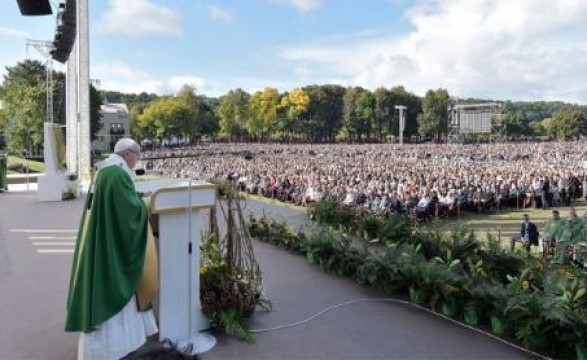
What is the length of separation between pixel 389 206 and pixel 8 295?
1261 centimetres

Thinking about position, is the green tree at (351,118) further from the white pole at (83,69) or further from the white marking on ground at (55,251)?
the white marking on ground at (55,251)

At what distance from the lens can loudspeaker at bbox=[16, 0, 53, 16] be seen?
31.7ft

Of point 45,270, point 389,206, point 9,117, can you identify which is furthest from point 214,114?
point 45,270

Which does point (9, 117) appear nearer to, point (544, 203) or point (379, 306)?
point (544, 203)

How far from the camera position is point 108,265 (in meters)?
4.19

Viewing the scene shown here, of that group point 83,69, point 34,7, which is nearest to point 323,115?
point 83,69

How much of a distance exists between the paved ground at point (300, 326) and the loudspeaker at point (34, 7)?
4.42 m

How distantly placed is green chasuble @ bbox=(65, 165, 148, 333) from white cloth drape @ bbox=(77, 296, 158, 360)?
0.09 meters

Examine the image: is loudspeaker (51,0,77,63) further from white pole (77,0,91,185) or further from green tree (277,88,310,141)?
green tree (277,88,310,141)

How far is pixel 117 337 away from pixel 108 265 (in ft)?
1.89

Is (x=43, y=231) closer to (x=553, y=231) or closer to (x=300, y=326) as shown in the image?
(x=300, y=326)

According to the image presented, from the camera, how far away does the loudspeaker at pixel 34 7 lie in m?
9.66

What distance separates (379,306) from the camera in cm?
621

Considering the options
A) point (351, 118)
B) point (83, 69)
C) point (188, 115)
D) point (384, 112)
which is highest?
point (384, 112)
